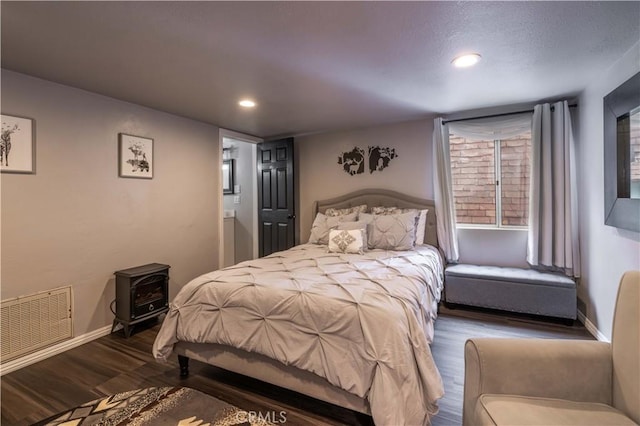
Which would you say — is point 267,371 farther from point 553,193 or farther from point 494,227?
point 553,193

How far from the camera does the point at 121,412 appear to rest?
1.72 meters

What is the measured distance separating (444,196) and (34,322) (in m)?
4.06

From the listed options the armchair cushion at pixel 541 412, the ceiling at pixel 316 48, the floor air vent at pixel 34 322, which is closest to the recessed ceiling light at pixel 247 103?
the ceiling at pixel 316 48

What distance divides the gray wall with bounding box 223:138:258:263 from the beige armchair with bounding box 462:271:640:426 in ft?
13.8

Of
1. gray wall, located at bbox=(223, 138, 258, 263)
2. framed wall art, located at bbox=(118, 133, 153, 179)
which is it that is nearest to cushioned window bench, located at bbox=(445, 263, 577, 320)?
gray wall, located at bbox=(223, 138, 258, 263)

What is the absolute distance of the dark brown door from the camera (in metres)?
4.45

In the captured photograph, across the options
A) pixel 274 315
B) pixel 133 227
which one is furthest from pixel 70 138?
pixel 274 315

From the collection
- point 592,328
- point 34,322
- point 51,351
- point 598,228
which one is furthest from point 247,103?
point 592,328

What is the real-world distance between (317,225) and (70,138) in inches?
101

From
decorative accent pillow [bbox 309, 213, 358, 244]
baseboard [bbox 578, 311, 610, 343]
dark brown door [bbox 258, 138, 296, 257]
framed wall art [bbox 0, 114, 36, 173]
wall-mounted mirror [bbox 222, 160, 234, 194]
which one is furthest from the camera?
wall-mounted mirror [bbox 222, 160, 234, 194]

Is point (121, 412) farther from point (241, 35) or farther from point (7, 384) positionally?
point (241, 35)

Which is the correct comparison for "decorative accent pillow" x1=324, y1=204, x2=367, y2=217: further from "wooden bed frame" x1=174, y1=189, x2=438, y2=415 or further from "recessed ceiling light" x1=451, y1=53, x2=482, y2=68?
"wooden bed frame" x1=174, y1=189, x2=438, y2=415

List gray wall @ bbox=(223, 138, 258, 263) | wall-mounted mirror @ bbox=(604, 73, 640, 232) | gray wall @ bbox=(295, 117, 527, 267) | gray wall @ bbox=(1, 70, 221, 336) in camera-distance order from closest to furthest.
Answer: wall-mounted mirror @ bbox=(604, 73, 640, 232)
gray wall @ bbox=(1, 70, 221, 336)
gray wall @ bbox=(295, 117, 527, 267)
gray wall @ bbox=(223, 138, 258, 263)

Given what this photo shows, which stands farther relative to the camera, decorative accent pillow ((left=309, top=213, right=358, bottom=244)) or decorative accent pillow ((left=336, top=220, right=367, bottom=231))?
decorative accent pillow ((left=309, top=213, right=358, bottom=244))
